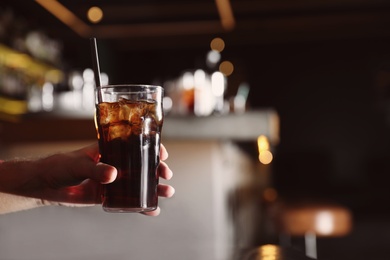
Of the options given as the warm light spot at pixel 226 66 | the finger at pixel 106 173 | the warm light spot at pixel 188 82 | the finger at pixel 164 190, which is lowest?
the finger at pixel 164 190

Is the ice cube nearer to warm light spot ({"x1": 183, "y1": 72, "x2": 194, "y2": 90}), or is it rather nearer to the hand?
the hand

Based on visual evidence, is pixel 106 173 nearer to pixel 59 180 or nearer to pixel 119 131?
pixel 119 131

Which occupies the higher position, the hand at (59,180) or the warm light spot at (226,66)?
the warm light spot at (226,66)

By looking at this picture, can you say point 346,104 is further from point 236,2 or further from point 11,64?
point 11,64

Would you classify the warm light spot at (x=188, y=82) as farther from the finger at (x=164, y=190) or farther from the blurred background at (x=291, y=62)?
the blurred background at (x=291, y=62)

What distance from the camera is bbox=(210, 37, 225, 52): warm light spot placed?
30.6 feet

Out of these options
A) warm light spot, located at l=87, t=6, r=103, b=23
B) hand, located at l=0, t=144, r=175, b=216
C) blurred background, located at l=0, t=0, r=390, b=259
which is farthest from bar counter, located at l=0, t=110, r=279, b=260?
warm light spot, located at l=87, t=6, r=103, b=23

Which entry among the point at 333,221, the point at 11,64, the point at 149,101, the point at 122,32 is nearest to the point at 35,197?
the point at 149,101

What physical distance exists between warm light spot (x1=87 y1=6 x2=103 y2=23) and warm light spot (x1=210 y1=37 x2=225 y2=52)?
1942mm

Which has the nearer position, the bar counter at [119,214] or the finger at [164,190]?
the finger at [164,190]

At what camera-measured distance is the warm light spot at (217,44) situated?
934 centimetres

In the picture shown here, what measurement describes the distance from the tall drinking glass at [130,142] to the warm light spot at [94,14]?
6.56 meters

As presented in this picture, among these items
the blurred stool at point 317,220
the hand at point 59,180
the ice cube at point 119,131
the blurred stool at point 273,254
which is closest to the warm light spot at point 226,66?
the blurred stool at point 317,220

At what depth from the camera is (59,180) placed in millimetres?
1353
